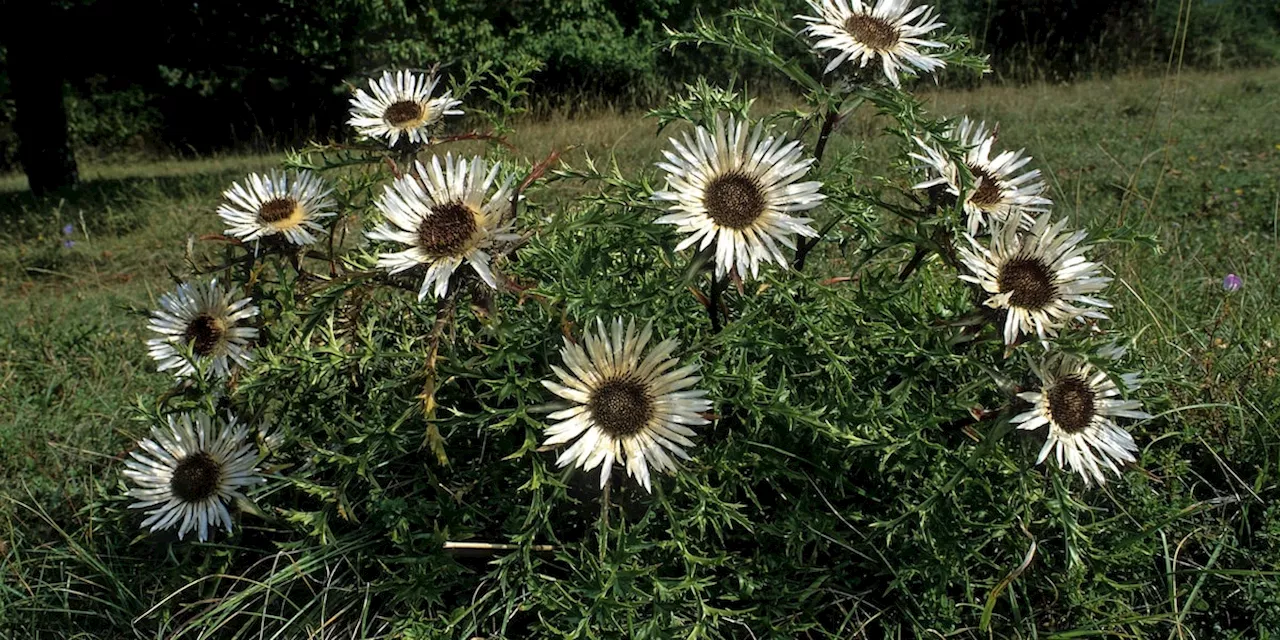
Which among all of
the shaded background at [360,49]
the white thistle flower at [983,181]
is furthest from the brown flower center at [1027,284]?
the shaded background at [360,49]

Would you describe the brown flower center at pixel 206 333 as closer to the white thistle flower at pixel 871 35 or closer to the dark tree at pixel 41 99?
the white thistle flower at pixel 871 35

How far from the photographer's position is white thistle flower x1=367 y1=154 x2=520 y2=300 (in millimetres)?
1428

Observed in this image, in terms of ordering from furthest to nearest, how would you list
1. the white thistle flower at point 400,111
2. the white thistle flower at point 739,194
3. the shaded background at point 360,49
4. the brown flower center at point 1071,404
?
the shaded background at point 360,49 → the white thistle flower at point 400,111 → the brown flower center at point 1071,404 → the white thistle flower at point 739,194

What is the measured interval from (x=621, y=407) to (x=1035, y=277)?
685 millimetres

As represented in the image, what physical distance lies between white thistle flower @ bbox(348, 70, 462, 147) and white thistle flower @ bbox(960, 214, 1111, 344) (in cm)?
98

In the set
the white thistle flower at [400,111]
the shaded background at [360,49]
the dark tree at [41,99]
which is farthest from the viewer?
the dark tree at [41,99]

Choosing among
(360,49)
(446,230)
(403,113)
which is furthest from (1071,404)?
(360,49)

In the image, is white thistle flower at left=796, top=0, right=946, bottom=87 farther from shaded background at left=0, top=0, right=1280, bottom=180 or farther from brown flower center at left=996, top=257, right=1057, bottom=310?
shaded background at left=0, top=0, right=1280, bottom=180

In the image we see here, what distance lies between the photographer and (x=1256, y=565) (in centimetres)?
187

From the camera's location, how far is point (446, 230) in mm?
1468

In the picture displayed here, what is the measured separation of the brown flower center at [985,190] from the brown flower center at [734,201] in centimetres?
45

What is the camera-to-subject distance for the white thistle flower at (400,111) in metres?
1.80

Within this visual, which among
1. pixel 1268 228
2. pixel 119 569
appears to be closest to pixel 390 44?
pixel 1268 228

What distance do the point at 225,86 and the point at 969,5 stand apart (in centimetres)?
1402
